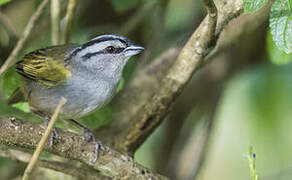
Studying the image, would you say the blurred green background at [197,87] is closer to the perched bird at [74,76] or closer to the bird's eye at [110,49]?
the perched bird at [74,76]

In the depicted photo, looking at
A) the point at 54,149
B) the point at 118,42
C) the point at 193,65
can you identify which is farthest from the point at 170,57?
the point at 54,149

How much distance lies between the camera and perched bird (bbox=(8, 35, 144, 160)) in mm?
3441

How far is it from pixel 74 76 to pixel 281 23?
5.56 feet

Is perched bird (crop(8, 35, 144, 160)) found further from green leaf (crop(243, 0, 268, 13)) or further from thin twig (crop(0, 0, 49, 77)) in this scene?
green leaf (crop(243, 0, 268, 13))

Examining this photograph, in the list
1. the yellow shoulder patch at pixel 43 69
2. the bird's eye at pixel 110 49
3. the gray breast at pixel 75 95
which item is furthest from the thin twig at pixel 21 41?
the bird's eye at pixel 110 49

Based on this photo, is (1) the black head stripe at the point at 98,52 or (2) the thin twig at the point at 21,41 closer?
(2) the thin twig at the point at 21,41

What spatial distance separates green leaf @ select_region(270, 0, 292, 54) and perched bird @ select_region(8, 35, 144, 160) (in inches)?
57.5

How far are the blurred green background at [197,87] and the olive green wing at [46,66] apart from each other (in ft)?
0.45

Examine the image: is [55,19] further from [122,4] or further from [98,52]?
[122,4]

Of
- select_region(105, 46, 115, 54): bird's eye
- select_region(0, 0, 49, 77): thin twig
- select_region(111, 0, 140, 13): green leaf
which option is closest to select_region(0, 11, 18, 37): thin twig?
select_region(0, 0, 49, 77): thin twig

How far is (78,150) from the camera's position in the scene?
2988 millimetres

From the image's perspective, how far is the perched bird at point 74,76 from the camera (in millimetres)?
3441

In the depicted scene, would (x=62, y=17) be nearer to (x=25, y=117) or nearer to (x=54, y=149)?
(x=25, y=117)

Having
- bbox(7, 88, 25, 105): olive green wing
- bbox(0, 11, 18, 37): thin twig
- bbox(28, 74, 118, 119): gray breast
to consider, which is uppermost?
bbox(0, 11, 18, 37): thin twig
